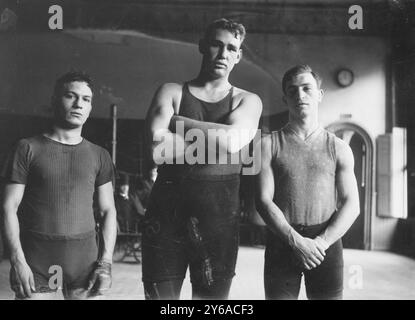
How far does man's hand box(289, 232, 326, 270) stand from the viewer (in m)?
2.76

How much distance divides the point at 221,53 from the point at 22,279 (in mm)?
1908

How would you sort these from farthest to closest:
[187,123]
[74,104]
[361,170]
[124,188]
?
[361,170], [124,188], [74,104], [187,123]

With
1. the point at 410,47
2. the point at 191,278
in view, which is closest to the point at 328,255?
the point at 191,278

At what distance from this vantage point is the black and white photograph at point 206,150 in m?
2.77

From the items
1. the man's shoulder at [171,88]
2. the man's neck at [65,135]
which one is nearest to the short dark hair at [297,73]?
the man's shoulder at [171,88]

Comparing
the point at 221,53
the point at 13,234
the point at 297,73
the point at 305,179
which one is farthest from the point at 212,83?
the point at 13,234

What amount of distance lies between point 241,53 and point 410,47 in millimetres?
1326

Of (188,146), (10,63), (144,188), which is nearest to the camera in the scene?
(188,146)

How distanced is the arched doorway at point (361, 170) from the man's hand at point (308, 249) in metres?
0.46

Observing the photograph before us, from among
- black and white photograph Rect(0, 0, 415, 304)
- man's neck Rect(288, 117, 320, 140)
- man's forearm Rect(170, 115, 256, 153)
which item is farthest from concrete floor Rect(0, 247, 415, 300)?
man's neck Rect(288, 117, 320, 140)

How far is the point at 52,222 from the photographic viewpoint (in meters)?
2.76

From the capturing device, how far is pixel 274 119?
2.95 m

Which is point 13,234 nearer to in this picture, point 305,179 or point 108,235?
point 108,235

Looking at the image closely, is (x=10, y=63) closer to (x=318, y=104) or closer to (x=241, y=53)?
(x=241, y=53)
